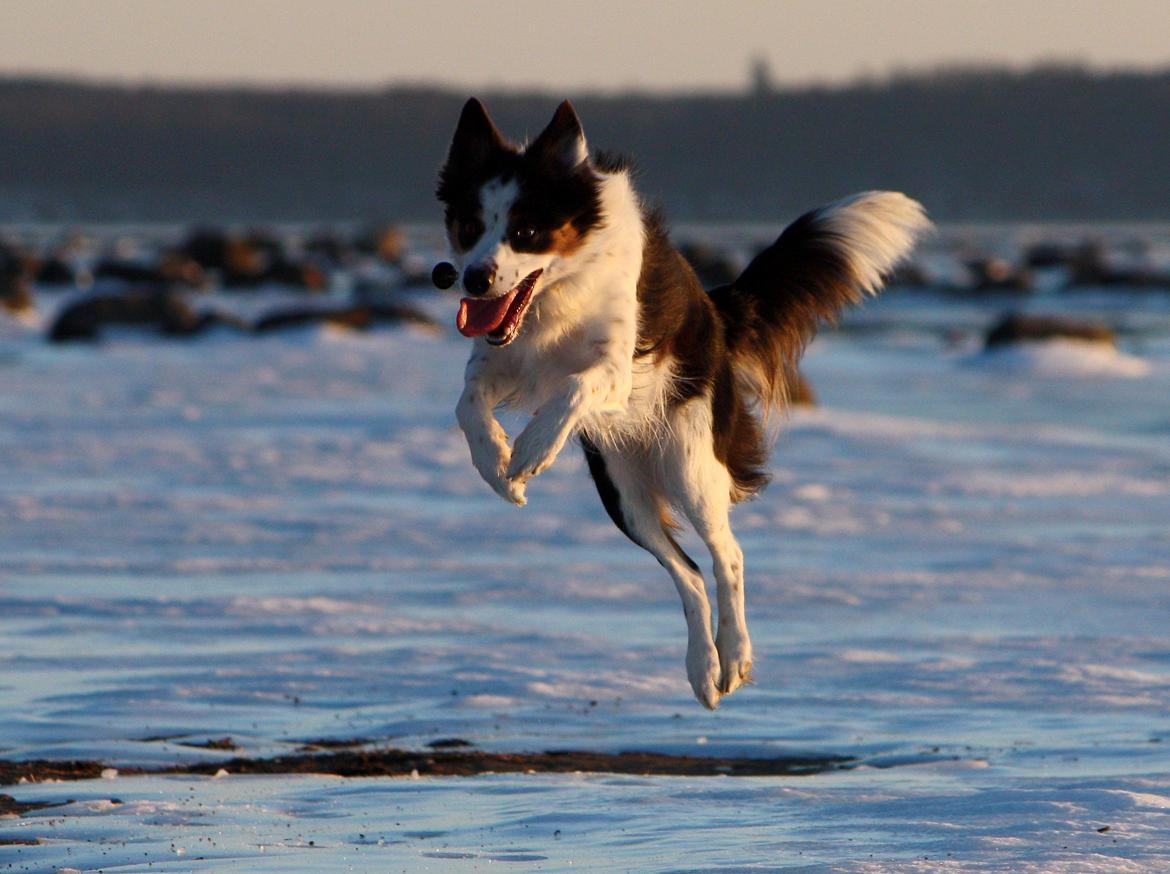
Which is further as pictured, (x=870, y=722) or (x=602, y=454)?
(x=870, y=722)

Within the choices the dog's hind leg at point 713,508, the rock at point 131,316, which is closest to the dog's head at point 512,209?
the dog's hind leg at point 713,508

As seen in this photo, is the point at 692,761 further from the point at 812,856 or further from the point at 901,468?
the point at 901,468

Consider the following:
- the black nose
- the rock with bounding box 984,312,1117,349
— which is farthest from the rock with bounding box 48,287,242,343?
the black nose

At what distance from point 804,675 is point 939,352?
19748 millimetres

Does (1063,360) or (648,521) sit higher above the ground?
(1063,360)

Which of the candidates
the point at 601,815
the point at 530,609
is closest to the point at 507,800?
the point at 601,815

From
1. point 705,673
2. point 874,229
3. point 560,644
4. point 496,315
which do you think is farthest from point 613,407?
point 560,644

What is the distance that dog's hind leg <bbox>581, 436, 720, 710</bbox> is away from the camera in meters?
6.84

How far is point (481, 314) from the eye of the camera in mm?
5941

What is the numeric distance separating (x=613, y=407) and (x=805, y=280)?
134cm

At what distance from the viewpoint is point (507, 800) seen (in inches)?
266

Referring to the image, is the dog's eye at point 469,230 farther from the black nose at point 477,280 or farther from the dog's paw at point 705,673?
the dog's paw at point 705,673

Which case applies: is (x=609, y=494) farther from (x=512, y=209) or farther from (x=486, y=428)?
(x=512, y=209)

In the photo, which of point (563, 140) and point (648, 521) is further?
point (648, 521)
